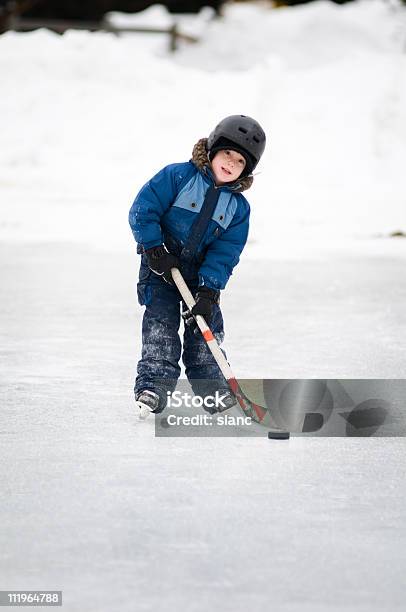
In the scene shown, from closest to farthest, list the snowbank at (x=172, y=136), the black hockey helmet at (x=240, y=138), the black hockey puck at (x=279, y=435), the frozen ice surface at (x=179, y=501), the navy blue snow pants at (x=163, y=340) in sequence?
the frozen ice surface at (x=179, y=501) → the black hockey puck at (x=279, y=435) → the black hockey helmet at (x=240, y=138) → the navy blue snow pants at (x=163, y=340) → the snowbank at (x=172, y=136)

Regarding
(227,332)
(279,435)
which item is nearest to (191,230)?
(279,435)

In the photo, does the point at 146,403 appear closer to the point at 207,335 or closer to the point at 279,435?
the point at 207,335

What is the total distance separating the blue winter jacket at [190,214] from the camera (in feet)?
12.7

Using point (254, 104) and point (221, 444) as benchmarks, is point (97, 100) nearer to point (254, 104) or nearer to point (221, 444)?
point (254, 104)

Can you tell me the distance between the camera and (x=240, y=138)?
3812 millimetres

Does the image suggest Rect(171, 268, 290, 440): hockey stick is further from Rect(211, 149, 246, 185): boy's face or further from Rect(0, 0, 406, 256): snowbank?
Rect(0, 0, 406, 256): snowbank

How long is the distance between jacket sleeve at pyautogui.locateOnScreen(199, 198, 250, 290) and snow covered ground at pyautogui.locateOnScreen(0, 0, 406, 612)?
52cm

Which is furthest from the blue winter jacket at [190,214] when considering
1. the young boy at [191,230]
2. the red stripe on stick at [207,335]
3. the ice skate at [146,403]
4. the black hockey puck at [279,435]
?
the black hockey puck at [279,435]

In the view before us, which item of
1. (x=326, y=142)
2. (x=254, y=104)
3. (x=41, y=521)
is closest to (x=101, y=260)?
(x=41, y=521)

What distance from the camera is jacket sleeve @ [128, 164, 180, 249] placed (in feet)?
12.7

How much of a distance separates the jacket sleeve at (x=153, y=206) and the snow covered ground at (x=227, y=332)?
0.60 meters

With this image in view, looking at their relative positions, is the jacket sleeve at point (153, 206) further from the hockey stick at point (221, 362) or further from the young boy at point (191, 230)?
the hockey stick at point (221, 362)

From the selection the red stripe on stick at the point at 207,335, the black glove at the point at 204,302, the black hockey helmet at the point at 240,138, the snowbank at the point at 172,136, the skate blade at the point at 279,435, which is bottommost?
the snowbank at the point at 172,136

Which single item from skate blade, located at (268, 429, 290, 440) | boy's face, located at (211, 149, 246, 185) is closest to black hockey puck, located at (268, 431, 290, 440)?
skate blade, located at (268, 429, 290, 440)
